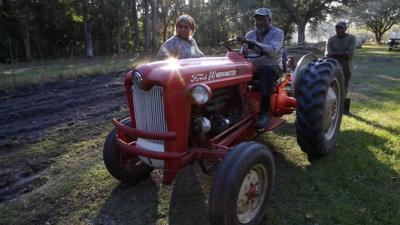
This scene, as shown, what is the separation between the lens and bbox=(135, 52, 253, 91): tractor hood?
11.1ft

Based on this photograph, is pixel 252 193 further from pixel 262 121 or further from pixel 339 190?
pixel 262 121

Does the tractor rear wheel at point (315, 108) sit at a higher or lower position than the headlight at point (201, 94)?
lower

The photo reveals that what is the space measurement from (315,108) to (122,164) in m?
2.29

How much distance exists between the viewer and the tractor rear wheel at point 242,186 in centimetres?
310

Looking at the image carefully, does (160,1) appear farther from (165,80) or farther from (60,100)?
(165,80)

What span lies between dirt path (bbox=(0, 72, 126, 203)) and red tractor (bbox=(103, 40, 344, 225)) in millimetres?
1418

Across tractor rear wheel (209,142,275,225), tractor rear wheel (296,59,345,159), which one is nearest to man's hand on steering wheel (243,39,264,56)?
tractor rear wheel (296,59,345,159)

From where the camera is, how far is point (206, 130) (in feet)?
12.0

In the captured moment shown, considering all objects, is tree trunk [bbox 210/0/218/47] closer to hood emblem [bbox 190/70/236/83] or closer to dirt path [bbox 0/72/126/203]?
dirt path [bbox 0/72/126/203]

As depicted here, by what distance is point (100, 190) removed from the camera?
431cm

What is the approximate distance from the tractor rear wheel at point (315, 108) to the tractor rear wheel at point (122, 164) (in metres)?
1.88

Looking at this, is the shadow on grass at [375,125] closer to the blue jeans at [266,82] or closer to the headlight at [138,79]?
the blue jeans at [266,82]

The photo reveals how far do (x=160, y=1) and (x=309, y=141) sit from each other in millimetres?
34890

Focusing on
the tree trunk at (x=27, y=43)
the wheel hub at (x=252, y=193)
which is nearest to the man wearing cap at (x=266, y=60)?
the wheel hub at (x=252, y=193)
